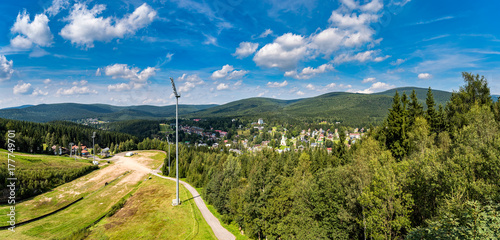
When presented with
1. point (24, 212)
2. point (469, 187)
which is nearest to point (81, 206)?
point (24, 212)

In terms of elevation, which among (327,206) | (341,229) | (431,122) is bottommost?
(341,229)

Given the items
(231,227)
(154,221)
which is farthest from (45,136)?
(231,227)

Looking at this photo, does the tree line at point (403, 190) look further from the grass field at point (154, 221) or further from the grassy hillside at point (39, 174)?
the grassy hillside at point (39, 174)

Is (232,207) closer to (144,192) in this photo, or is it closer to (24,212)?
(144,192)

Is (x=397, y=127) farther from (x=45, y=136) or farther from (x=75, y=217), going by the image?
(x=45, y=136)

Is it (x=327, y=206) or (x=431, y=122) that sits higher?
(x=431, y=122)

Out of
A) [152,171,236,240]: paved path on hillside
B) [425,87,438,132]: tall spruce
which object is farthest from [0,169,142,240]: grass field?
[425,87,438,132]: tall spruce

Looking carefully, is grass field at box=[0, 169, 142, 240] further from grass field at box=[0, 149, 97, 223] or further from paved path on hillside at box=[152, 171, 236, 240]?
paved path on hillside at box=[152, 171, 236, 240]
